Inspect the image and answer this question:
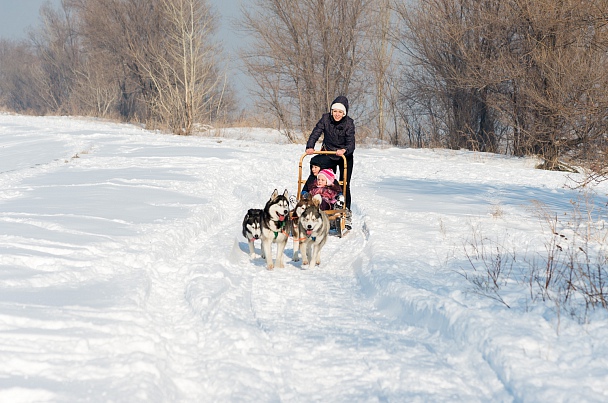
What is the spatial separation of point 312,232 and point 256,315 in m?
1.99

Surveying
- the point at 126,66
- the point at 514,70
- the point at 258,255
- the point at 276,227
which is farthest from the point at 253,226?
the point at 126,66

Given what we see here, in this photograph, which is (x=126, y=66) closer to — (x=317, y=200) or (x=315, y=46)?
(x=315, y=46)

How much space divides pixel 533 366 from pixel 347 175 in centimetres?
551

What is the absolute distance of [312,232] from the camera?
6.16 meters

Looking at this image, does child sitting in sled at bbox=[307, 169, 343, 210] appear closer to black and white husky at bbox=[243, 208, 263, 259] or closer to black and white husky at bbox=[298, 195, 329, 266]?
black and white husky at bbox=[298, 195, 329, 266]

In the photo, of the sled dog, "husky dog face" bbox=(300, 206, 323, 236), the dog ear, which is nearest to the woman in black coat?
the dog ear

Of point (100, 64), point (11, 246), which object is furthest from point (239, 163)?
point (100, 64)

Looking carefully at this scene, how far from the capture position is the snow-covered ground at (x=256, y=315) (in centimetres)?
301

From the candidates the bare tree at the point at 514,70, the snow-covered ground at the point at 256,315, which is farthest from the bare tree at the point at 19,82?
the snow-covered ground at the point at 256,315

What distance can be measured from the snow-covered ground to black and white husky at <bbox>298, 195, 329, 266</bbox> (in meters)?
0.25

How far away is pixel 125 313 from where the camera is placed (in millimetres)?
3881

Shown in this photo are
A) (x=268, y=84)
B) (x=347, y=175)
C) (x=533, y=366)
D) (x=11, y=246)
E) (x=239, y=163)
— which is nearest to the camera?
(x=533, y=366)

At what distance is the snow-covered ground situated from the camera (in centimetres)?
301

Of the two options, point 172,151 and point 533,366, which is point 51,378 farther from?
point 172,151
